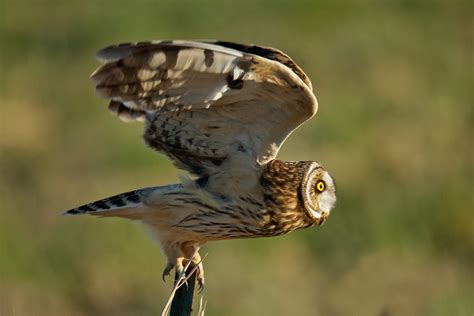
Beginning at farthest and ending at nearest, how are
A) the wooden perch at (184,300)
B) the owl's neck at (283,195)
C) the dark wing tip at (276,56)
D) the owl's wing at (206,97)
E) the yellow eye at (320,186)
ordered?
1. the yellow eye at (320,186)
2. the owl's neck at (283,195)
3. the dark wing tip at (276,56)
4. the wooden perch at (184,300)
5. the owl's wing at (206,97)

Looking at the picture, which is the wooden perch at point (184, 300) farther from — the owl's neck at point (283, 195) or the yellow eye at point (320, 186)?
the yellow eye at point (320, 186)

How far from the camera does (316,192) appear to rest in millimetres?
5617

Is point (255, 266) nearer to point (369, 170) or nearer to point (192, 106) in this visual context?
point (369, 170)

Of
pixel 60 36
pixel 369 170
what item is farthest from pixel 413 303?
pixel 60 36

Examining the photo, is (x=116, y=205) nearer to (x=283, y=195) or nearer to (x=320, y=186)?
(x=283, y=195)

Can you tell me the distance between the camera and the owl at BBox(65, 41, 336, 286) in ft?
16.4

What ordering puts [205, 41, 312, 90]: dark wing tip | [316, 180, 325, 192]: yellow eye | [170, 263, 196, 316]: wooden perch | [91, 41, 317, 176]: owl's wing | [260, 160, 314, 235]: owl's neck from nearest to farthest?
[91, 41, 317, 176]: owl's wing, [170, 263, 196, 316]: wooden perch, [205, 41, 312, 90]: dark wing tip, [260, 160, 314, 235]: owl's neck, [316, 180, 325, 192]: yellow eye

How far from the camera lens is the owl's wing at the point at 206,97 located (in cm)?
469

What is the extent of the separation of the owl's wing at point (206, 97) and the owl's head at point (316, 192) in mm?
190

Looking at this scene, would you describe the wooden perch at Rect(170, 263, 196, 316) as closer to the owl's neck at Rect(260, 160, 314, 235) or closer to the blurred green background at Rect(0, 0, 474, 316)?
the owl's neck at Rect(260, 160, 314, 235)

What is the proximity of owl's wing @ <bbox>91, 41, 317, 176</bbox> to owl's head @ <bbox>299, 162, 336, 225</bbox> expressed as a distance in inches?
7.5

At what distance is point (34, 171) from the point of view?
10.1 meters

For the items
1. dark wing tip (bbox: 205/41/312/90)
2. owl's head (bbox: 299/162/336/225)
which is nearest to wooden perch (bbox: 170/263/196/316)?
owl's head (bbox: 299/162/336/225)

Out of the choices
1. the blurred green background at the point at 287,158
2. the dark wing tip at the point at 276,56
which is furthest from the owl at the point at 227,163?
the blurred green background at the point at 287,158
